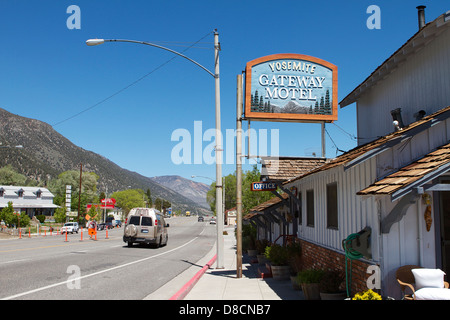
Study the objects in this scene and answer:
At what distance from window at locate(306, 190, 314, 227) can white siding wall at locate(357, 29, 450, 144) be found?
3.41 metres

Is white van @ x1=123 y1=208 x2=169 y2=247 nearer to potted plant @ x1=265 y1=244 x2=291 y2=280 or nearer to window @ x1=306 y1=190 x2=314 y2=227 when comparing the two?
potted plant @ x1=265 y1=244 x2=291 y2=280

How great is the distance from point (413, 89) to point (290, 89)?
14.0 ft

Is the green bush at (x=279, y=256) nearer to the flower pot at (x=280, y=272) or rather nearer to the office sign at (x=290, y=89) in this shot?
the flower pot at (x=280, y=272)

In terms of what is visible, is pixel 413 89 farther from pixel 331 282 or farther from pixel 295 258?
pixel 331 282

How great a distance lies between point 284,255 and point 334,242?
12.4 feet

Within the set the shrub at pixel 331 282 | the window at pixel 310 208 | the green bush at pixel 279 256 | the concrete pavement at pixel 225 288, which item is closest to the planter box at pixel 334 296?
the shrub at pixel 331 282

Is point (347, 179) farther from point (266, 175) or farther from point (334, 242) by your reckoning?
point (266, 175)

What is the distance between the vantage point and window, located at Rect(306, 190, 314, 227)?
1236 centimetres

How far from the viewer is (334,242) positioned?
383 inches

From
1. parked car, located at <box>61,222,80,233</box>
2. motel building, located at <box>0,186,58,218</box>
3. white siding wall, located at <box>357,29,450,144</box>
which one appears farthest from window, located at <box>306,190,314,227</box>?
motel building, located at <box>0,186,58,218</box>

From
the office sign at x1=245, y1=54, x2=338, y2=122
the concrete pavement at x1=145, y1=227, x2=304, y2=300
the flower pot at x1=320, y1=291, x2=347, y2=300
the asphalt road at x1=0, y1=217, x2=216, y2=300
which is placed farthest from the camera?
the office sign at x1=245, y1=54, x2=338, y2=122

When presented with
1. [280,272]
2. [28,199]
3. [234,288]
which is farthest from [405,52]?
[28,199]
